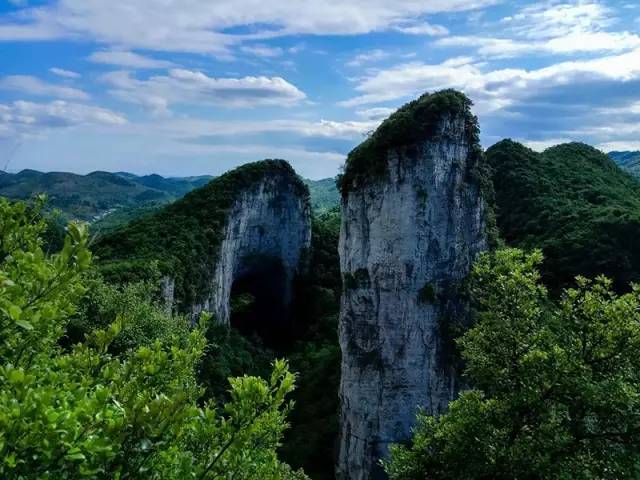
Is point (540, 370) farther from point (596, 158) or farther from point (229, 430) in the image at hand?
point (596, 158)

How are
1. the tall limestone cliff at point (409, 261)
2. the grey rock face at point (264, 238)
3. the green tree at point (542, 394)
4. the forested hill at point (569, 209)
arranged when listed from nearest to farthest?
the green tree at point (542, 394)
the tall limestone cliff at point (409, 261)
the forested hill at point (569, 209)
the grey rock face at point (264, 238)

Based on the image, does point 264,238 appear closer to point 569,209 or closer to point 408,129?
point 569,209

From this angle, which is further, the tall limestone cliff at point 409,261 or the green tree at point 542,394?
the tall limestone cliff at point 409,261

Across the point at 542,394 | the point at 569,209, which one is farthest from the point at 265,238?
the point at 542,394

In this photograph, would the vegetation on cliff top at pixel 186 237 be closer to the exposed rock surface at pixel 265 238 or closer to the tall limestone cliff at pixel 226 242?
the tall limestone cliff at pixel 226 242

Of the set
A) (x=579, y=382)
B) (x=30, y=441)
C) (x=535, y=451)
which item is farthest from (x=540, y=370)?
(x=30, y=441)

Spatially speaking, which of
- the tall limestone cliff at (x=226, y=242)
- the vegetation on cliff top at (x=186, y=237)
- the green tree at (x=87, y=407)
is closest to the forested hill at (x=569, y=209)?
the tall limestone cliff at (x=226, y=242)
